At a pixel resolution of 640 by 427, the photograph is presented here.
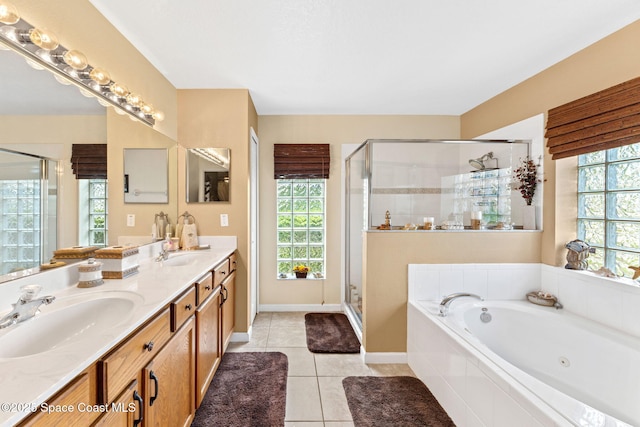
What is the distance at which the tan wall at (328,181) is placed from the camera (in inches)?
134

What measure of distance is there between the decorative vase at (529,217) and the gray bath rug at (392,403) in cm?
161

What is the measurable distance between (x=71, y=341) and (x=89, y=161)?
952 mm

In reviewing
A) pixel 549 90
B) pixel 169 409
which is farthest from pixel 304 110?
pixel 169 409

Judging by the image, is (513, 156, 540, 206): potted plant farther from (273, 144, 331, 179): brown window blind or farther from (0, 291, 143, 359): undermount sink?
(0, 291, 143, 359): undermount sink

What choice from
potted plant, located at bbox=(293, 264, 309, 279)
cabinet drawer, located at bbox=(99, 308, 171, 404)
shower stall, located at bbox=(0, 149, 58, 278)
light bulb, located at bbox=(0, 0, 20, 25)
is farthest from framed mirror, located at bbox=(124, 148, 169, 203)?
potted plant, located at bbox=(293, 264, 309, 279)

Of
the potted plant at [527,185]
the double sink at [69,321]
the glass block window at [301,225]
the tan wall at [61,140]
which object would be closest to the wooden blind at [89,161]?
the tan wall at [61,140]

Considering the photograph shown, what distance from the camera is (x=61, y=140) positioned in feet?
4.51

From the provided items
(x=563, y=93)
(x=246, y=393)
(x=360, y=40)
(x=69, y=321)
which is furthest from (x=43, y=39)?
(x=563, y=93)

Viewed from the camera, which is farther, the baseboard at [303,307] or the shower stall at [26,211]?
the baseboard at [303,307]

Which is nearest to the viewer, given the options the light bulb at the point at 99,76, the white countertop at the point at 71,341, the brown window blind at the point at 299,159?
the white countertop at the point at 71,341

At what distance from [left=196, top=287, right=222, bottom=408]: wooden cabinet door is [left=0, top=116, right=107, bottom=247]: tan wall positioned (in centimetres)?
81

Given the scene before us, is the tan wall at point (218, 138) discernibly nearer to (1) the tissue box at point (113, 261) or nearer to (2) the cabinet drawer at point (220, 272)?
(2) the cabinet drawer at point (220, 272)

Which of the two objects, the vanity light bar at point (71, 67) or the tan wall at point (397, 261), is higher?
the vanity light bar at point (71, 67)

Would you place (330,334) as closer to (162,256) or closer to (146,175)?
(162,256)
